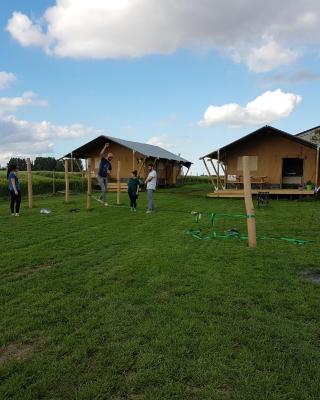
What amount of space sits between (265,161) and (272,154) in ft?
1.94

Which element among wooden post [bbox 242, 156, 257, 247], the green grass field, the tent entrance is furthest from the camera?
the tent entrance

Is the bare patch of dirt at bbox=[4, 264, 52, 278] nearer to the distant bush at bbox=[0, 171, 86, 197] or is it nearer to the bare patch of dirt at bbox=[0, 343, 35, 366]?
the bare patch of dirt at bbox=[0, 343, 35, 366]

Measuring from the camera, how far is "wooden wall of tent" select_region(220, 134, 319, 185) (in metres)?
24.4

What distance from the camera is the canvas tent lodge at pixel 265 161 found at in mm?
24234

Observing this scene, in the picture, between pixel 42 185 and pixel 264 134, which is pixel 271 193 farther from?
pixel 42 185

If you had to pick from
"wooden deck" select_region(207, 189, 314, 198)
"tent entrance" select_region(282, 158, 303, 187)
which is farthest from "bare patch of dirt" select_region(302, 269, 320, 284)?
"tent entrance" select_region(282, 158, 303, 187)

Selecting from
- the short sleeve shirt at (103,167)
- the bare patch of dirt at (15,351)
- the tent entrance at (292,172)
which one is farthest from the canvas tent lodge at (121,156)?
the bare patch of dirt at (15,351)

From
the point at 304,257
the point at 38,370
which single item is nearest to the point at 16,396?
the point at 38,370

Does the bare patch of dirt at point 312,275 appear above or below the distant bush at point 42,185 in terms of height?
below

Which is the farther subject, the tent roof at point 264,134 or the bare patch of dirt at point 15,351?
the tent roof at point 264,134

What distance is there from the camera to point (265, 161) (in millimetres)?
25344

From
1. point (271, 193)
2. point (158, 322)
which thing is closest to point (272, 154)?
point (271, 193)

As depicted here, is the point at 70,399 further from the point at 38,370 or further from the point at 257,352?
the point at 257,352

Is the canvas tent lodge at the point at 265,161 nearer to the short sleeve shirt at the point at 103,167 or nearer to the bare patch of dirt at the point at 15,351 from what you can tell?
the short sleeve shirt at the point at 103,167
